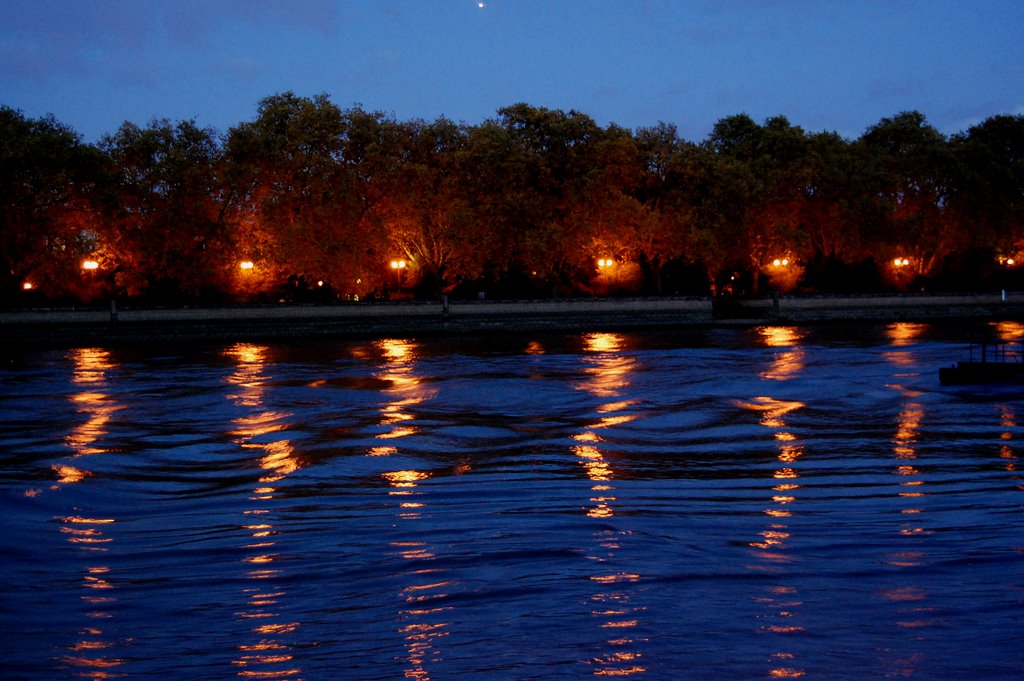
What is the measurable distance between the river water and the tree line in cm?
3372

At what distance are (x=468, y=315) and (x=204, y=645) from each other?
5245 centimetres

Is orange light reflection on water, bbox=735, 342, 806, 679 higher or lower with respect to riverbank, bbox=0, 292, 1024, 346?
lower

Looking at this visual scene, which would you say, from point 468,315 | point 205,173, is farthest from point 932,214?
point 205,173

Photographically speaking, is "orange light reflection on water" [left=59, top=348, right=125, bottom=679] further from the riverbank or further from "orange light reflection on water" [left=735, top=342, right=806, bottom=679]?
the riverbank

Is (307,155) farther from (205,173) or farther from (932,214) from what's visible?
(932,214)

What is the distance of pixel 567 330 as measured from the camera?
60.2 metres

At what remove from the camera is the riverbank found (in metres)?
54.7

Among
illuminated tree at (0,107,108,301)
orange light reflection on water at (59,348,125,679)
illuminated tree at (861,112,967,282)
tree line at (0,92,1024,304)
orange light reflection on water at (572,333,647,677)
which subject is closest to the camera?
orange light reflection on water at (572,333,647,677)

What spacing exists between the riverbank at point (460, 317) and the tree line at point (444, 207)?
268 cm

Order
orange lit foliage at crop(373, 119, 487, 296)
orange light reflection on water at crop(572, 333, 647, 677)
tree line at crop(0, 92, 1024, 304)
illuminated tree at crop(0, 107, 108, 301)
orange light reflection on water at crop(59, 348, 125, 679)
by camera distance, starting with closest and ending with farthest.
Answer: orange light reflection on water at crop(572, 333, 647, 677) < orange light reflection on water at crop(59, 348, 125, 679) < illuminated tree at crop(0, 107, 108, 301) < tree line at crop(0, 92, 1024, 304) < orange lit foliage at crop(373, 119, 487, 296)

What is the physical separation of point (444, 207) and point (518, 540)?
5136 centimetres

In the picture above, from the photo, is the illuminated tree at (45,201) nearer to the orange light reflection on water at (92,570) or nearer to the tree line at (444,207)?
the tree line at (444,207)

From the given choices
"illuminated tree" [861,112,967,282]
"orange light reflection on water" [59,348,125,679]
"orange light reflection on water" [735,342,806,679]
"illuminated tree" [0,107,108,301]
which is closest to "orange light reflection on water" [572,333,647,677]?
"orange light reflection on water" [735,342,806,679]

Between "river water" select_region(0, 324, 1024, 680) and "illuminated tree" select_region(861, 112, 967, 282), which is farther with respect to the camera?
"illuminated tree" select_region(861, 112, 967, 282)
